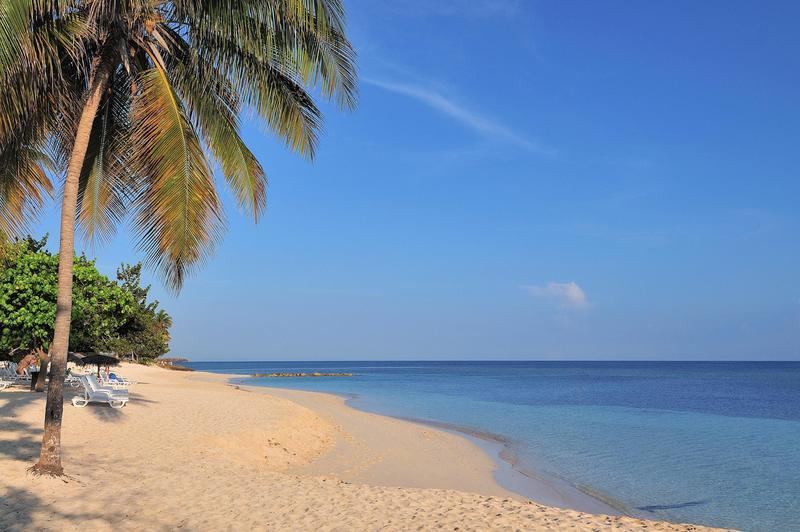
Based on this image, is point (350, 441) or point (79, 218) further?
point (350, 441)

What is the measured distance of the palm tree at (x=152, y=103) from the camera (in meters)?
7.88

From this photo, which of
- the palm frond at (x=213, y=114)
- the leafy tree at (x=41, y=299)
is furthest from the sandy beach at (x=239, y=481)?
the palm frond at (x=213, y=114)

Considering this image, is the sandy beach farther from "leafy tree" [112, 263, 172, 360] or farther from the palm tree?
"leafy tree" [112, 263, 172, 360]

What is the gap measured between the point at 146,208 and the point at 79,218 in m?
2.92

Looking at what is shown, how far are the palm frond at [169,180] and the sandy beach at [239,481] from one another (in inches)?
129

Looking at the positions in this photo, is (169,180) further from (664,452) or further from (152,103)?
(664,452)

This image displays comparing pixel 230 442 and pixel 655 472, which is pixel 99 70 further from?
pixel 655 472

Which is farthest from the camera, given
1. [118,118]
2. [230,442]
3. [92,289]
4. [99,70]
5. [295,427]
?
[92,289]

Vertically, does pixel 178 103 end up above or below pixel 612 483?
above

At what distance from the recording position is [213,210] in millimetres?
8805

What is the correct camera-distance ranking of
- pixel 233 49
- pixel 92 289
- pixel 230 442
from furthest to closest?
pixel 92 289 → pixel 230 442 → pixel 233 49

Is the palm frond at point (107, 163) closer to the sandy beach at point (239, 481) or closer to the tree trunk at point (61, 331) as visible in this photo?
the tree trunk at point (61, 331)

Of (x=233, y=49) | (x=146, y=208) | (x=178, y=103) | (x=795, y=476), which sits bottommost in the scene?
(x=795, y=476)

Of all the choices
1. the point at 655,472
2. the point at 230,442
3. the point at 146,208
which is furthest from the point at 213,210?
the point at 655,472
